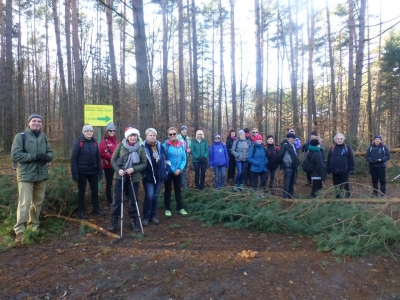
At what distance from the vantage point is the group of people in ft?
16.2

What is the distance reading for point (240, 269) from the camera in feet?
12.8

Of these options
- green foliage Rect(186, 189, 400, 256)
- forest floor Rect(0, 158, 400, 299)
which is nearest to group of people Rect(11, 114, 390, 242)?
green foliage Rect(186, 189, 400, 256)

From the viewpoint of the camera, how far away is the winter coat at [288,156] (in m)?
7.65

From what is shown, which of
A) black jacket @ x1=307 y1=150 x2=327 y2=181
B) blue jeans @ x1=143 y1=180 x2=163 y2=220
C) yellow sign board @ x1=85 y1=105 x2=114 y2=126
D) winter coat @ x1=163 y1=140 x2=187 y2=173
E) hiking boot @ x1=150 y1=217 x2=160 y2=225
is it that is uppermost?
yellow sign board @ x1=85 y1=105 x2=114 y2=126

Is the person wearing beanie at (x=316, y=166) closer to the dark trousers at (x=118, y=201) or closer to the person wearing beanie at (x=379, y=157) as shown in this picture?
the person wearing beanie at (x=379, y=157)

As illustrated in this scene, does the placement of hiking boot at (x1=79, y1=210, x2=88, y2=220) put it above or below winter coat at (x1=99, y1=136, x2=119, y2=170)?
below

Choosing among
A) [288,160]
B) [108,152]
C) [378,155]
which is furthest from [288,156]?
[108,152]

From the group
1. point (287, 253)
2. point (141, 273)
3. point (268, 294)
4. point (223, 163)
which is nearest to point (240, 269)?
point (268, 294)

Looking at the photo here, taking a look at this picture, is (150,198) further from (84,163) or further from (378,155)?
(378,155)

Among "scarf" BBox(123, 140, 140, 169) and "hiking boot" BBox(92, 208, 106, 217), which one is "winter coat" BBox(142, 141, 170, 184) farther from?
"hiking boot" BBox(92, 208, 106, 217)

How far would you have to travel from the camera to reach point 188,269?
3.88m

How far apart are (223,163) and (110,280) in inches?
194

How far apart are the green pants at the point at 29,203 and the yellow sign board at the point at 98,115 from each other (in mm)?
2469

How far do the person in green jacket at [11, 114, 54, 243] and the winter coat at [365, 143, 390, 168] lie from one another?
8.31 metres
